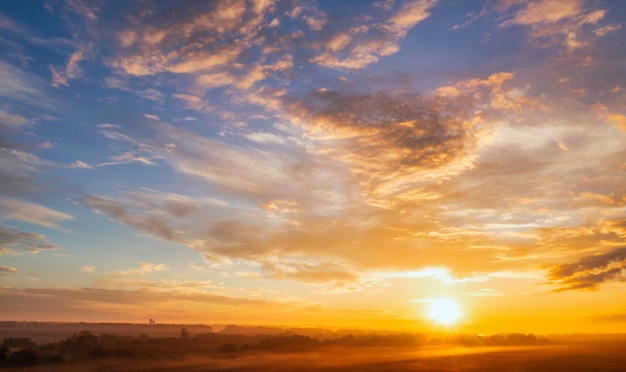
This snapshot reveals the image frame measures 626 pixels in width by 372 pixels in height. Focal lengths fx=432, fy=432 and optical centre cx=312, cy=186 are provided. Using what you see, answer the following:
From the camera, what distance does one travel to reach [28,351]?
72.8m

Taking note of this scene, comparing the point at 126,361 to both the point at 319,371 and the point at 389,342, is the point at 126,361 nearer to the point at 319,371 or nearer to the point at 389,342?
the point at 319,371

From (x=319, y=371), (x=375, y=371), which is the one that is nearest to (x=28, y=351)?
(x=319, y=371)

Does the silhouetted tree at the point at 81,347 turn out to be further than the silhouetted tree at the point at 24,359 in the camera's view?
Yes

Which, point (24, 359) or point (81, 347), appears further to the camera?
point (81, 347)

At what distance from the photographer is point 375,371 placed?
67375mm

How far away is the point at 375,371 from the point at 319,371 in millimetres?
8738

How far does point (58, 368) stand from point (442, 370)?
6240 centimetres

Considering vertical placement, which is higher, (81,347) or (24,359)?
(81,347)

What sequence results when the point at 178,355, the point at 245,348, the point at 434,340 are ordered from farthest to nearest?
the point at 434,340
the point at 245,348
the point at 178,355

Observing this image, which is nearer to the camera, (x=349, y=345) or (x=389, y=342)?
(x=349, y=345)

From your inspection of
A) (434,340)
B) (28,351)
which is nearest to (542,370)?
(28,351)

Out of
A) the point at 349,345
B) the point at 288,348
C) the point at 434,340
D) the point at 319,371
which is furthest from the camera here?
the point at 434,340

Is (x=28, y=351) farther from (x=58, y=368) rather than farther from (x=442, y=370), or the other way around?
(x=442, y=370)

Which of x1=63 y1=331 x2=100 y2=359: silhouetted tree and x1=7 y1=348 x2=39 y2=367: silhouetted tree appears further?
x1=63 y1=331 x2=100 y2=359: silhouetted tree
